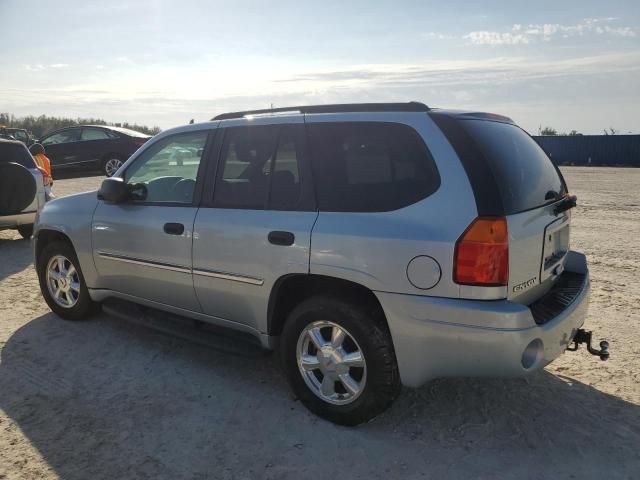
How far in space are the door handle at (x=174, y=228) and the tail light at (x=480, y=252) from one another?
1972 millimetres

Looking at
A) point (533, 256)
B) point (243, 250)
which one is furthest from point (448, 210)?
point (243, 250)

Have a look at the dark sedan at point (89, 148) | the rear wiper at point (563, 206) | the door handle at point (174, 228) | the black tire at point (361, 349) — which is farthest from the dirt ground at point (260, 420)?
the dark sedan at point (89, 148)

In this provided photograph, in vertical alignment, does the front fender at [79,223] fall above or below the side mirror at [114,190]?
Result: below

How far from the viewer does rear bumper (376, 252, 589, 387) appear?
2.70m

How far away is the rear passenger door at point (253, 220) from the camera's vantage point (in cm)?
326

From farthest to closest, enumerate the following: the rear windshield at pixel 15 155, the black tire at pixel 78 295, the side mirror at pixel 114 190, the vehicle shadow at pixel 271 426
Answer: the rear windshield at pixel 15 155 < the black tire at pixel 78 295 < the side mirror at pixel 114 190 < the vehicle shadow at pixel 271 426

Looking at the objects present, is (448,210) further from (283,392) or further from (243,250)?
(283,392)

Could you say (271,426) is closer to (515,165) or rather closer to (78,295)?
(515,165)

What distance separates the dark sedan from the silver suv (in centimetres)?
1385

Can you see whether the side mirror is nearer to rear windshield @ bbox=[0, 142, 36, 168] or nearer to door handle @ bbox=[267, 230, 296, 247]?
door handle @ bbox=[267, 230, 296, 247]

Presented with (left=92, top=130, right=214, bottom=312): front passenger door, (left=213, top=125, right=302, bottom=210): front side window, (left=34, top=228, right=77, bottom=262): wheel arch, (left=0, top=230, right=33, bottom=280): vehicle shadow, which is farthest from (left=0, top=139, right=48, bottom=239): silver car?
(left=213, top=125, right=302, bottom=210): front side window

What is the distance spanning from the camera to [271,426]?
321cm

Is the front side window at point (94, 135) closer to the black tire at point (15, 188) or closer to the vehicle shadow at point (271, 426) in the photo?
the black tire at point (15, 188)

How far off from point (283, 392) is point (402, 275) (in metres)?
1.34
